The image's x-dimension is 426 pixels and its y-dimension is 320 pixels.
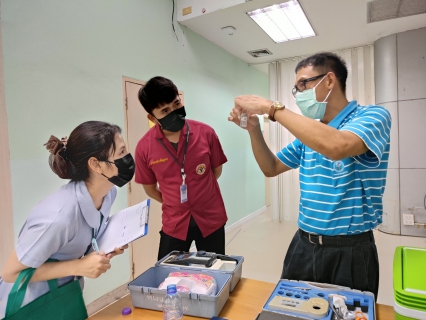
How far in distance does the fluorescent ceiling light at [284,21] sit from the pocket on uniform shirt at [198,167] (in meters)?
2.19

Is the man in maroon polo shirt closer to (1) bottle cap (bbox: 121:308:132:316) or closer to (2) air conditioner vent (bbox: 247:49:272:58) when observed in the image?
(1) bottle cap (bbox: 121:308:132:316)

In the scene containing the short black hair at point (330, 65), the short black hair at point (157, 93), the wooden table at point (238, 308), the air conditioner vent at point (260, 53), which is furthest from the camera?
the air conditioner vent at point (260, 53)

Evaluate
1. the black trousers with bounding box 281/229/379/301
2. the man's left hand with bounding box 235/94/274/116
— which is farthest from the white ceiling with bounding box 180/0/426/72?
the black trousers with bounding box 281/229/379/301

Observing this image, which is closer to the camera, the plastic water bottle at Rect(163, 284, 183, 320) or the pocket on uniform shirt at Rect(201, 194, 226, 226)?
the plastic water bottle at Rect(163, 284, 183, 320)

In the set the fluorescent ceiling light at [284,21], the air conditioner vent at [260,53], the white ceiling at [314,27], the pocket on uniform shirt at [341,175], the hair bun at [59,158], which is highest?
the fluorescent ceiling light at [284,21]

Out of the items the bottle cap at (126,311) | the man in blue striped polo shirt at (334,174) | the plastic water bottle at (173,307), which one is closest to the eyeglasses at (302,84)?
the man in blue striped polo shirt at (334,174)

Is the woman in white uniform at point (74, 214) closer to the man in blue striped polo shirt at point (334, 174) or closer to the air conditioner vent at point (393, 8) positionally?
the man in blue striped polo shirt at point (334, 174)

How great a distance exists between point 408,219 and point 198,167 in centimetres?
340

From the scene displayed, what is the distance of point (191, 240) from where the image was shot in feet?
5.63

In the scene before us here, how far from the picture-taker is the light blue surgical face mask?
126 centimetres

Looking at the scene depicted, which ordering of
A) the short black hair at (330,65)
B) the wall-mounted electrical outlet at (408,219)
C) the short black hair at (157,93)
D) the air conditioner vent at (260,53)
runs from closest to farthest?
the short black hair at (330,65), the short black hair at (157,93), the wall-mounted electrical outlet at (408,219), the air conditioner vent at (260,53)

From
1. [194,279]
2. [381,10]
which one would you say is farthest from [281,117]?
[381,10]

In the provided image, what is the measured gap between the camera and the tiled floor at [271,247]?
2.82m

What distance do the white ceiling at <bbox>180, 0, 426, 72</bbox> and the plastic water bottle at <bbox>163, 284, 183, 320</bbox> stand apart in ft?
9.43
